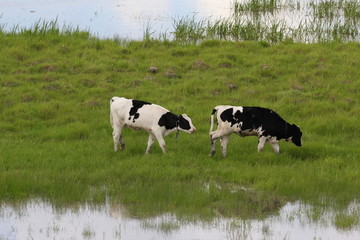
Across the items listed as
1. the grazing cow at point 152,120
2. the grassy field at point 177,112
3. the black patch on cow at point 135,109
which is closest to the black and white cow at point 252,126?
the grassy field at point 177,112

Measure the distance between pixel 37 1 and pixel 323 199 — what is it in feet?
100

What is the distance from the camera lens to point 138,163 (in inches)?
540

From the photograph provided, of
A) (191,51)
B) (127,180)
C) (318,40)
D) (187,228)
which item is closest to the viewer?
(187,228)

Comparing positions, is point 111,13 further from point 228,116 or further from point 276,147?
point 228,116

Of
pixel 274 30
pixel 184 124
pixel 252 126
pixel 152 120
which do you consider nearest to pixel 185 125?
pixel 184 124

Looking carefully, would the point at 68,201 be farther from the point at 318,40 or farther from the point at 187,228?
the point at 318,40

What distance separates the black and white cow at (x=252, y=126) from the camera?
14.2 metres

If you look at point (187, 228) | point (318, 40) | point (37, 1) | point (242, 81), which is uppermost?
point (37, 1)

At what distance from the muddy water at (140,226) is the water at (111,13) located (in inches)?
632

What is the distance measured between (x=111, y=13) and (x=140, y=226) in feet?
85.7

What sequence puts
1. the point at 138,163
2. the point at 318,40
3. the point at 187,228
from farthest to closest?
1. the point at 318,40
2. the point at 138,163
3. the point at 187,228

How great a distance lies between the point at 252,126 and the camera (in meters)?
14.3

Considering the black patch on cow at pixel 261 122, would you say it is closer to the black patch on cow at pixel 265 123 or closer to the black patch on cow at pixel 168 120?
the black patch on cow at pixel 265 123

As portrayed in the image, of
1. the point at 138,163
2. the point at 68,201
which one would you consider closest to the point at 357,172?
the point at 138,163
